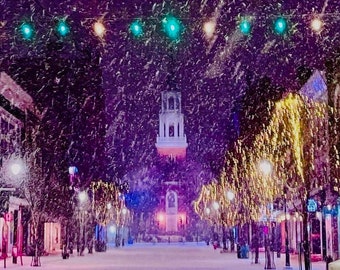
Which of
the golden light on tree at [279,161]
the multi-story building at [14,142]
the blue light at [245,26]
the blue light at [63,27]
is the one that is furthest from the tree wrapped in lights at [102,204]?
the blue light at [245,26]

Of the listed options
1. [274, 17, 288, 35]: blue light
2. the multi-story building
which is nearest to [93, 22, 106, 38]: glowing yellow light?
[274, 17, 288, 35]: blue light

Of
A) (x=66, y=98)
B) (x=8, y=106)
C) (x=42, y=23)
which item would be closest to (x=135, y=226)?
(x=66, y=98)

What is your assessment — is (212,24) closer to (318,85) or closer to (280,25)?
(280,25)

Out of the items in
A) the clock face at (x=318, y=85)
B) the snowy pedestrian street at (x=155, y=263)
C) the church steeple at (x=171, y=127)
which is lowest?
the snowy pedestrian street at (x=155, y=263)

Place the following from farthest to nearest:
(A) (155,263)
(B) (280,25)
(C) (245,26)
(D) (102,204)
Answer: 1. (D) (102,204)
2. (A) (155,263)
3. (C) (245,26)
4. (B) (280,25)

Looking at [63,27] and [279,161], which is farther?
[279,161]

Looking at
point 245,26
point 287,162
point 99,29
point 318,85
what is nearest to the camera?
point 99,29

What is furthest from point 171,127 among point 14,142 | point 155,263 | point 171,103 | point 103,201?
point 155,263

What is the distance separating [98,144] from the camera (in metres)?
108

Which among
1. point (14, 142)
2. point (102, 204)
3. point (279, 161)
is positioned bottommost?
point (102, 204)

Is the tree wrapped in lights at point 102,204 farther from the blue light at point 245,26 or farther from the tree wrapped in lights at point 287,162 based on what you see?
the blue light at point 245,26

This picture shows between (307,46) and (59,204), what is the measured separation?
26.9m

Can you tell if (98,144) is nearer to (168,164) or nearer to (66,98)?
(66,98)

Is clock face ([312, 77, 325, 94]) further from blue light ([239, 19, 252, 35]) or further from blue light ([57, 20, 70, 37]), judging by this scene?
blue light ([57, 20, 70, 37])
